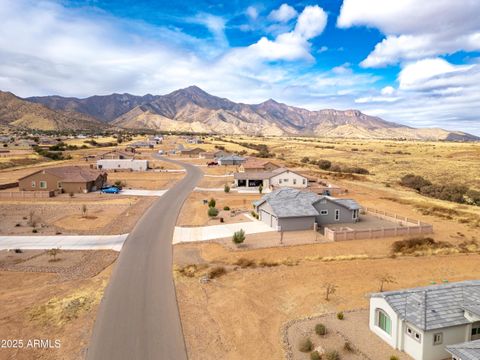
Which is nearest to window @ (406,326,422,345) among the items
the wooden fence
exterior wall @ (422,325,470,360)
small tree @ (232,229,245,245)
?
exterior wall @ (422,325,470,360)

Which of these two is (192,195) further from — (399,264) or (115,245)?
(399,264)

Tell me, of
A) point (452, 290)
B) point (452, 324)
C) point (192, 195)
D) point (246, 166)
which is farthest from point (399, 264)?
point (246, 166)

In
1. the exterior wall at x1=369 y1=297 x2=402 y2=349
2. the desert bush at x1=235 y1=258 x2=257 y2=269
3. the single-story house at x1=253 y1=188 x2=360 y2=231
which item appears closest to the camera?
the exterior wall at x1=369 y1=297 x2=402 y2=349

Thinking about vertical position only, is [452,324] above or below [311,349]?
above

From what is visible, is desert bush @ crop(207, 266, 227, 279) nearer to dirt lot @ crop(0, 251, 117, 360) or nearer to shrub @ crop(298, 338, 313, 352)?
dirt lot @ crop(0, 251, 117, 360)

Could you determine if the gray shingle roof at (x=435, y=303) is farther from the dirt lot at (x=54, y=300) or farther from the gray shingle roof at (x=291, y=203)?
the gray shingle roof at (x=291, y=203)

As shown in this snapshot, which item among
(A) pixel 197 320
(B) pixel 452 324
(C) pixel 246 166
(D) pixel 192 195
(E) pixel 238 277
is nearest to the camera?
(B) pixel 452 324
